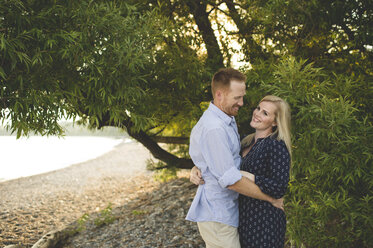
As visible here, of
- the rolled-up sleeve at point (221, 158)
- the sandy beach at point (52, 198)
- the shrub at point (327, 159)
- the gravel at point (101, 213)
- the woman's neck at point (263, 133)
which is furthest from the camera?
the sandy beach at point (52, 198)

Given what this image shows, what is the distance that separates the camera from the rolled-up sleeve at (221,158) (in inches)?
77.0

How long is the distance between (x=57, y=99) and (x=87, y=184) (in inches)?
454

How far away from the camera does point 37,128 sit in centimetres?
309

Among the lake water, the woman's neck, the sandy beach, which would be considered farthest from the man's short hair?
the lake water

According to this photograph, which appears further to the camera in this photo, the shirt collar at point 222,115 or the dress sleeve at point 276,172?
the shirt collar at point 222,115

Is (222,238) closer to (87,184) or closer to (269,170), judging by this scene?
(269,170)

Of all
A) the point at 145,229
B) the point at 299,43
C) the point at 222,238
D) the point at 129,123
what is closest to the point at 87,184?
the point at 145,229

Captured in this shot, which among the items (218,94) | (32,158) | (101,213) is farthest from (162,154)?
(32,158)

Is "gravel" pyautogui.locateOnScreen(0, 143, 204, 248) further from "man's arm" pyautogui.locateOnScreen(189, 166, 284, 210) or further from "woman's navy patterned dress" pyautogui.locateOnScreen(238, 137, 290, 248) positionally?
"man's arm" pyautogui.locateOnScreen(189, 166, 284, 210)

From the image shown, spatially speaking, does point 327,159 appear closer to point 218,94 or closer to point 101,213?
point 218,94

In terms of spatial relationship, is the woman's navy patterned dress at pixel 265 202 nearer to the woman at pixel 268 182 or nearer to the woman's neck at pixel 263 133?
the woman at pixel 268 182

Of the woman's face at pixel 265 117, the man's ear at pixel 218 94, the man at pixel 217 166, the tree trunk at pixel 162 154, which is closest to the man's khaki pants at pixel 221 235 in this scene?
the man at pixel 217 166

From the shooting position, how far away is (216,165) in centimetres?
201

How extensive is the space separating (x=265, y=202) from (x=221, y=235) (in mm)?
384
